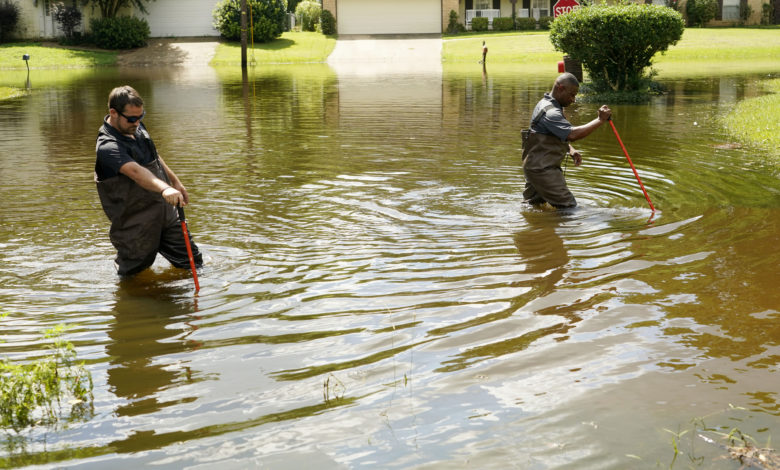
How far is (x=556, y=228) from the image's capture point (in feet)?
31.0

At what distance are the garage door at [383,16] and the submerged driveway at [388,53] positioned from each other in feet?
5.55

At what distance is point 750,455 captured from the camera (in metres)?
4.24

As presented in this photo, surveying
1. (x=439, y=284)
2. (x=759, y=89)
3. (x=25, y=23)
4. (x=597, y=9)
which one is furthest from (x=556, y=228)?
(x=25, y=23)

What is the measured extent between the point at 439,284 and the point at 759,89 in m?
21.4

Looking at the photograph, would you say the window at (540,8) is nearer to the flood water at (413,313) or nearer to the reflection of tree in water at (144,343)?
the flood water at (413,313)

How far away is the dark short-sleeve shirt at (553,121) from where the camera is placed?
978 cm

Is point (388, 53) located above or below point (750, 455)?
above

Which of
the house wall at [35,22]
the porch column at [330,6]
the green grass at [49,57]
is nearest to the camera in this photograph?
the green grass at [49,57]

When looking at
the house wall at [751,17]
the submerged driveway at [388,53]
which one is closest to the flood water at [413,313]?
the submerged driveway at [388,53]

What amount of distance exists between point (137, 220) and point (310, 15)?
59.7 m

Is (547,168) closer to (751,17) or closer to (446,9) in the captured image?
(446,9)

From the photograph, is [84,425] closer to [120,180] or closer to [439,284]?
[120,180]

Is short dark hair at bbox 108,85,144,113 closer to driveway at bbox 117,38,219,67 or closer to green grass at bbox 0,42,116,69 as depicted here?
green grass at bbox 0,42,116,69

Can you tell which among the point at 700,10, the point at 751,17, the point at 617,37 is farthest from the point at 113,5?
the point at 751,17
